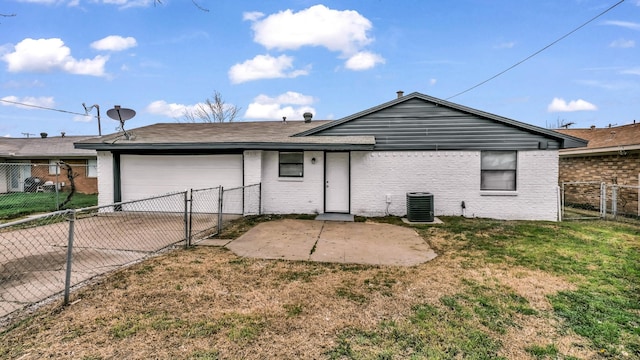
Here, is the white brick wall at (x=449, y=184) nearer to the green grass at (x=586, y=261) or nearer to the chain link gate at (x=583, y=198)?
the green grass at (x=586, y=261)

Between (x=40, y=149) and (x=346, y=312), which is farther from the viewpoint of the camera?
(x=40, y=149)

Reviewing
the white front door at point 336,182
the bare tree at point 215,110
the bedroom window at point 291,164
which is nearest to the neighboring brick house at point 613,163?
the white front door at point 336,182

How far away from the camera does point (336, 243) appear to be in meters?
6.56

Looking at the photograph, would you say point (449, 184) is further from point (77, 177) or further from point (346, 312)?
point (77, 177)

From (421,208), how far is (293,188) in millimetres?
4141

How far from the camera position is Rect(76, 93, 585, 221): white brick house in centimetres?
962

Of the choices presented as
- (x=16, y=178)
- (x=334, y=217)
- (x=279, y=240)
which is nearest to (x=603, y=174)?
(x=334, y=217)

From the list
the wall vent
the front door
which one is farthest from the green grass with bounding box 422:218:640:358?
the front door

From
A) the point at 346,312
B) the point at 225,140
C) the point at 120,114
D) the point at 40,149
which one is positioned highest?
the point at 120,114

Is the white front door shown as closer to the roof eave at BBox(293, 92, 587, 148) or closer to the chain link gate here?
the roof eave at BBox(293, 92, 587, 148)

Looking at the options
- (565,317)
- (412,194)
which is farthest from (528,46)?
(565,317)

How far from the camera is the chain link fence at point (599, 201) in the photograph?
10.2 meters

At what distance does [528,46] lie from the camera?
11438 mm

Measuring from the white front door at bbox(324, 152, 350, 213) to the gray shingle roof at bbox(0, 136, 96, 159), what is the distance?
14866 millimetres
